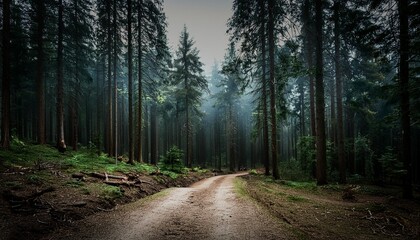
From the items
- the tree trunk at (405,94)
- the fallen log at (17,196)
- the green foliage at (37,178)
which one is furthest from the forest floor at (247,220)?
the green foliage at (37,178)

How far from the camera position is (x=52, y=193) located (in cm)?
859

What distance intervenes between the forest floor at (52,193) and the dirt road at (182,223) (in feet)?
2.02

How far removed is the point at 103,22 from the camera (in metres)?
20.1

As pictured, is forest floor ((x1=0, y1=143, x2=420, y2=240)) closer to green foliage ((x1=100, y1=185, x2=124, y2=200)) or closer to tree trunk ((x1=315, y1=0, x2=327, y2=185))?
green foliage ((x1=100, y1=185, x2=124, y2=200))

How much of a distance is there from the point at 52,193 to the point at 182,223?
4.87 m

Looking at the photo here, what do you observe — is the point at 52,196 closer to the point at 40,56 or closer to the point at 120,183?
the point at 120,183

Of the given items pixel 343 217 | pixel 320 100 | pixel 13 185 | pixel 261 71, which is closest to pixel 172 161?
pixel 261 71

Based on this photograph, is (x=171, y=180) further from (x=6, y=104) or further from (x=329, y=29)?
→ (x=329, y=29)

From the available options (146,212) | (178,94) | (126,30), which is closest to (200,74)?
(178,94)

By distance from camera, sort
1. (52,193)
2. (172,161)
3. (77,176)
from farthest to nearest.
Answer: (172,161), (77,176), (52,193)

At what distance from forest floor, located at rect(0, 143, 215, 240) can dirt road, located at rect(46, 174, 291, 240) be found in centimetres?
62

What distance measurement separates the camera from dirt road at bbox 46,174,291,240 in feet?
20.4

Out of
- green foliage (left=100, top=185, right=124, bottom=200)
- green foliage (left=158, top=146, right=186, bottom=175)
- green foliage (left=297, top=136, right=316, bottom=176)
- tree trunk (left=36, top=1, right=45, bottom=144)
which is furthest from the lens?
green foliage (left=297, top=136, right=316, bottom=176)

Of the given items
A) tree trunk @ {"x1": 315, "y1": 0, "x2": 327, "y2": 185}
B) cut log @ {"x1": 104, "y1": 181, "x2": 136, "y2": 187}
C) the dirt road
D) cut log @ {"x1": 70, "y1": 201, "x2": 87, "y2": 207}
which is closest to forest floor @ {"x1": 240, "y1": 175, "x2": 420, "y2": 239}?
the dirt road
